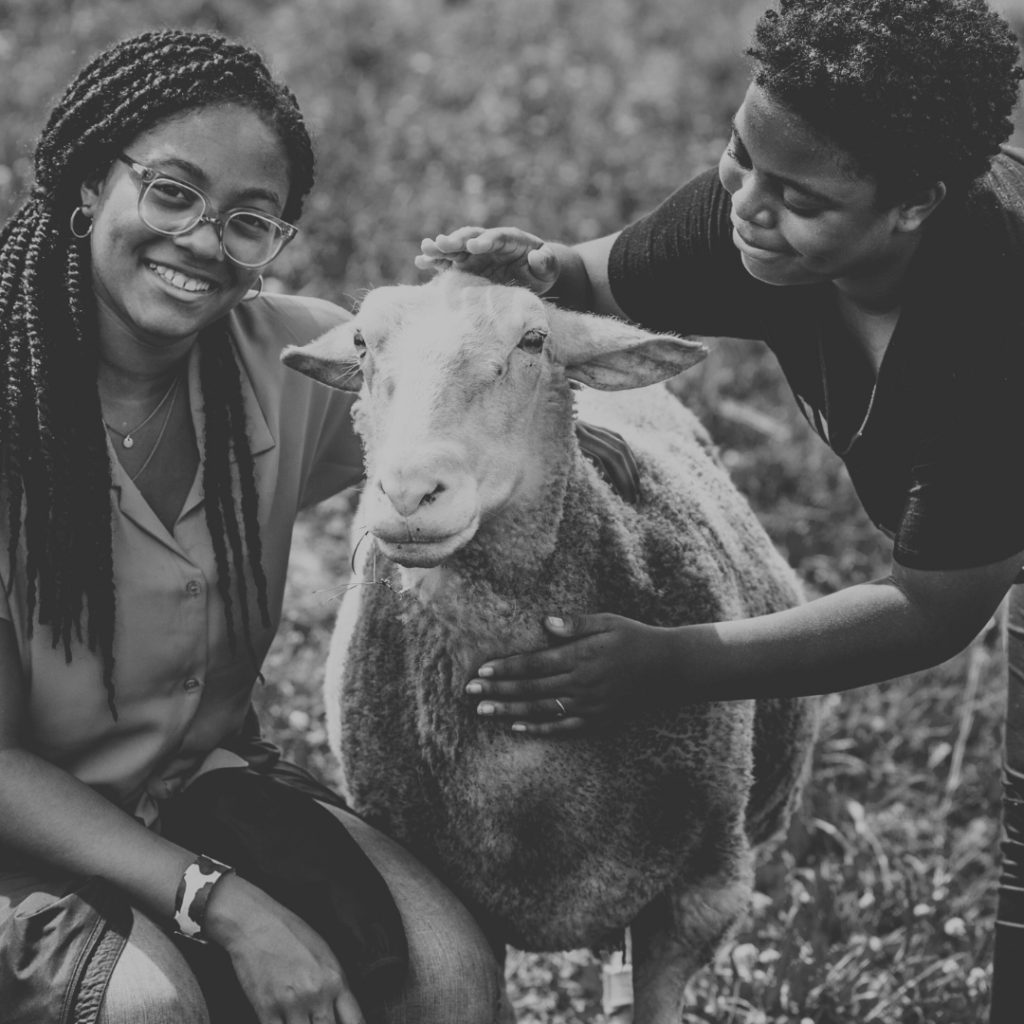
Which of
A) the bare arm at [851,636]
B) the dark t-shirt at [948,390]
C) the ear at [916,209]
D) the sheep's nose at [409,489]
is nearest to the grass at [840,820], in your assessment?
the sheep's nose at [409,489]

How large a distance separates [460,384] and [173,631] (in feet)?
2.99

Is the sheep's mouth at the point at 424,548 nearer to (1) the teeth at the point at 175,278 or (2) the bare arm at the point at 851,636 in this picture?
Result: (2) the bare arm at the point at 851,636

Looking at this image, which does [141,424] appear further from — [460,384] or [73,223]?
[460,384]

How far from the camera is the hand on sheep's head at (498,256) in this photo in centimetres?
263

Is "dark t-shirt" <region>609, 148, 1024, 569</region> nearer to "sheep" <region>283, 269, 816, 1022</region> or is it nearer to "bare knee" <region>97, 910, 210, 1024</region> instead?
"sheep" <region>283, 269, 816, 1022</region>

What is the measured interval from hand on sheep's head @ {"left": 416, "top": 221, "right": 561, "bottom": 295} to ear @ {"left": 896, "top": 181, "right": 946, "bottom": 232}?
756 millimetres

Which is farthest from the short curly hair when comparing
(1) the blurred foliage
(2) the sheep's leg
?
(2) the sheep's leg

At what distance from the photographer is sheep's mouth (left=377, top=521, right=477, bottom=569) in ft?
7.43

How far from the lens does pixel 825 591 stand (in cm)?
538

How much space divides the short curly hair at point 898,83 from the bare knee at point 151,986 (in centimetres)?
195

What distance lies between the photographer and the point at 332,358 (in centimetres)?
286

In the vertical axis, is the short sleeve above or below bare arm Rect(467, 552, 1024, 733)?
above

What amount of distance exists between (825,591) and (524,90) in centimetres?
417

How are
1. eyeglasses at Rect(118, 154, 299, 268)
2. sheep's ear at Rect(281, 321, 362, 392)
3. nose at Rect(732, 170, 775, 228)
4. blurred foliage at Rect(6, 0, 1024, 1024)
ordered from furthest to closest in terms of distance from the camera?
blurred foliage at Rect(6, 0, 1024, 1024) < sheep's ear at Rect(281, 321, 362, 392) < eyeglasses at Rect(118, 154, 299, 268) < nose at Rect(732, 170, 775, 228)
